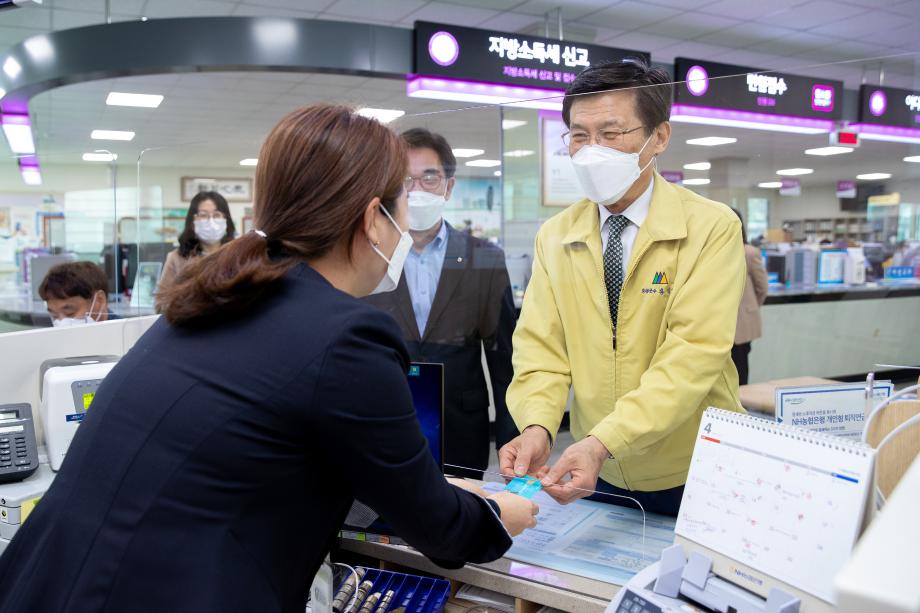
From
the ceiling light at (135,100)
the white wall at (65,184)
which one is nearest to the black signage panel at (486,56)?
the white wall at (65,184)

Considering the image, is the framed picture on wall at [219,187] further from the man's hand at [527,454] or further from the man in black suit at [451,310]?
the man's hand at [527,454]

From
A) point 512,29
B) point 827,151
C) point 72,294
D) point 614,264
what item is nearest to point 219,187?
point 72,294

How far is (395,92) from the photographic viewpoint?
8.30 m

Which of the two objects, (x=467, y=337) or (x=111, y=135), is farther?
(x=111, y=135)

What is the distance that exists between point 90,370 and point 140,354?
120cm

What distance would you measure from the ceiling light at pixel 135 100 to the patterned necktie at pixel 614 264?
786 centimetres

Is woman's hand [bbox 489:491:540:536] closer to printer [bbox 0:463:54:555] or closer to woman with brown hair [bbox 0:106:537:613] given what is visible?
woman with brown hair [bbox 0:106:537:613]

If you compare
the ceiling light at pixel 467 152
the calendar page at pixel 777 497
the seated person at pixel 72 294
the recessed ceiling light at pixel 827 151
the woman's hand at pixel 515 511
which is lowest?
the woman's hand at pixel 515 511

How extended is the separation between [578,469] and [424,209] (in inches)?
39.6

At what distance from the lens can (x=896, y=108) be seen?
2.16 meters

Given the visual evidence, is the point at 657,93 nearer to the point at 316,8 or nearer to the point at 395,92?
the point at 316,8

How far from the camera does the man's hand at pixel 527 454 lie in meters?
1.58

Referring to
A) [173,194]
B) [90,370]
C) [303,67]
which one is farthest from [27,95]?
[90,370]

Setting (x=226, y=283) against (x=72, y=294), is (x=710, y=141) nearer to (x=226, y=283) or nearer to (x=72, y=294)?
(x=226, y=283)
